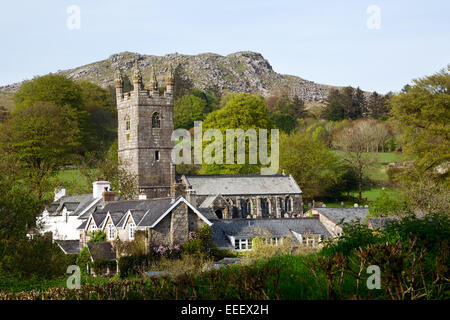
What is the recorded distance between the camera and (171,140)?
209 feet

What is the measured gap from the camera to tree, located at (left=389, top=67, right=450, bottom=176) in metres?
51.3

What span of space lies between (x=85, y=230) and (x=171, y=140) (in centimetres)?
1897

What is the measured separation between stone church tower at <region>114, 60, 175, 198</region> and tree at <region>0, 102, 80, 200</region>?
1010 cm

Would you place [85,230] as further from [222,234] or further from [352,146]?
[352,146]

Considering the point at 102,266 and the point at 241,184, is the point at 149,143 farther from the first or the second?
the point at 102,266

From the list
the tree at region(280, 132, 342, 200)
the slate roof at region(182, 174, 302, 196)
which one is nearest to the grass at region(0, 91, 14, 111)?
the tree at region(280, 132, 342, 200)

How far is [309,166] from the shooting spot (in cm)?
7588

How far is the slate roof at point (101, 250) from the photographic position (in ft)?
136

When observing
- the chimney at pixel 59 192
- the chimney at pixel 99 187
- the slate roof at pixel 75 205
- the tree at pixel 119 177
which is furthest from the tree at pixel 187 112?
the chimney at pixel 99 187

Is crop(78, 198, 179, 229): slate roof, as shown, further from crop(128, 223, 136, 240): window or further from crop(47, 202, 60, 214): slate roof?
crop(47, 202, 60, 214): slate roof

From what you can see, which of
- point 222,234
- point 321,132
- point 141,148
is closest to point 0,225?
point 222,234

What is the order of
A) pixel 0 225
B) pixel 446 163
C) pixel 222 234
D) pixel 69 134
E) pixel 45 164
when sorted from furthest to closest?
pixel 69 134, pixel 45 164, pixel 446 163, pixel 222 234, pixel 0 225

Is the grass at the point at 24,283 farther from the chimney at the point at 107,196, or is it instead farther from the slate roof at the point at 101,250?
the chimney at the point at 107,196
